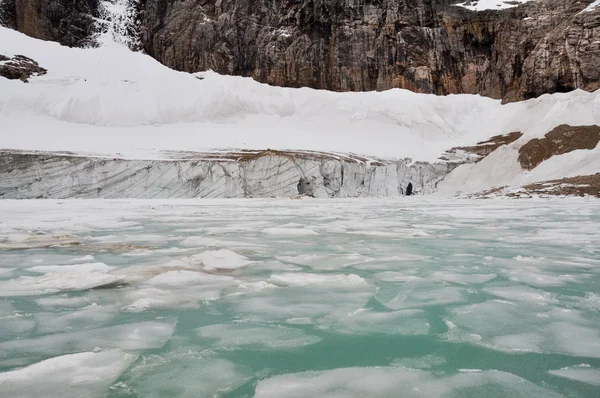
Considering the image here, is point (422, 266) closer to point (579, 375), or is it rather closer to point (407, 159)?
point (579, 375)

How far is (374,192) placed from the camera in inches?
1103

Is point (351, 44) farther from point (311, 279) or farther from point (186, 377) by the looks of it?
point (186, 377)

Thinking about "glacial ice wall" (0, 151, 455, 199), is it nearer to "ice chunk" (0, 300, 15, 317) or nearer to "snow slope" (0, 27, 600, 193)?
"snow slope" (0, 27, 600, 193)

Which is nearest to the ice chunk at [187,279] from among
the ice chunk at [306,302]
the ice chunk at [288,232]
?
the ice chunk at [306,302]

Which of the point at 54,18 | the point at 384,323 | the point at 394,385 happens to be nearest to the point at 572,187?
the point at 384,323

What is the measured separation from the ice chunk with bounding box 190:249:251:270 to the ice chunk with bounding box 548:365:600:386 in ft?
8.08

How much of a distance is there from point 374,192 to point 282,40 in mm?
24558

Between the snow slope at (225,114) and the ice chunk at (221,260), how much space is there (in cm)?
2224

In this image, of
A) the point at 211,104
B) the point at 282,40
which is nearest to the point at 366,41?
the point at 282,40

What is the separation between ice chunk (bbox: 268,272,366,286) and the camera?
304 cm

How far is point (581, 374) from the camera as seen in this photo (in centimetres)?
158

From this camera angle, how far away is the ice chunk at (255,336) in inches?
75.5

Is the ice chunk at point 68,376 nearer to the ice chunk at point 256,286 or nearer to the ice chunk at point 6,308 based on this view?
the ice chunk at point 6,308

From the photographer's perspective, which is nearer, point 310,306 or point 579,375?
point 579,375
